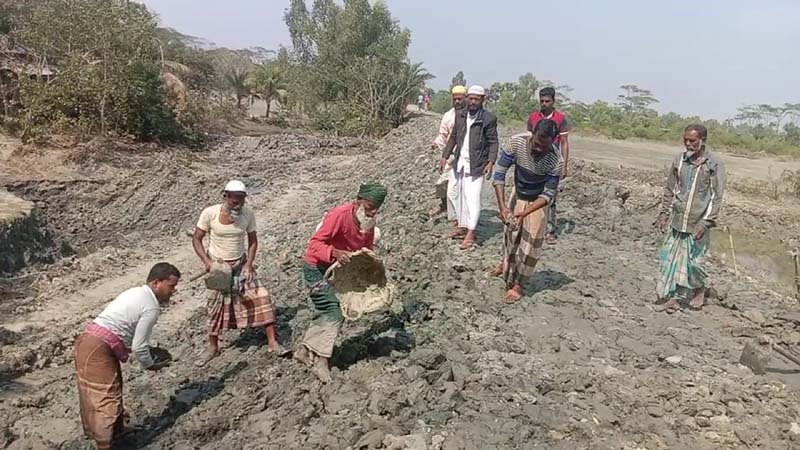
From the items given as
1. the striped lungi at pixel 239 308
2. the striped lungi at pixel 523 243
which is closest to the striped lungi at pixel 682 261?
the striped lungi at pixel 523 243

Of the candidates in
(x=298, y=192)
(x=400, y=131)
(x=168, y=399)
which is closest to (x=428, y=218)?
(x=168, y=399)

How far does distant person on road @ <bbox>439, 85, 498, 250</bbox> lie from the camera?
7.29m

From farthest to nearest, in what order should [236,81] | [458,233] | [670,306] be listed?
[236,81] < [458,233] < [670,306]

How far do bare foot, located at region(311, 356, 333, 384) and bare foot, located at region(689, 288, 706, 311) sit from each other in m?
3.72

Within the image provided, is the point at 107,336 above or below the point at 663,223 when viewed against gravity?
below

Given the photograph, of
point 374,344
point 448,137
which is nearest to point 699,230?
point 374,344

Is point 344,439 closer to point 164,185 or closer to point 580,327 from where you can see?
point 580,327

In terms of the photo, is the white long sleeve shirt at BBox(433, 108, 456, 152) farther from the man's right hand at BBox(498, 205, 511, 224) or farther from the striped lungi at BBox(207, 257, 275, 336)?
the striped lungi at BBox(207, 257, 275, 336)

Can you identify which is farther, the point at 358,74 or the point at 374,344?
the point at 358,74

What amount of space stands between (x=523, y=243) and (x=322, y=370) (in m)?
2.22

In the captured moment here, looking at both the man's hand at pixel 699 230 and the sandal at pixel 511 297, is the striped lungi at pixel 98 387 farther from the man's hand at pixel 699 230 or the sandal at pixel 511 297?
the man's hand at pixel 699 230

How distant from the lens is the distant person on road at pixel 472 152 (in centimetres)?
729

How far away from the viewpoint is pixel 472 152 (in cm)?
733

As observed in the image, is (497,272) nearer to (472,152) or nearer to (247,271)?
(472,152)
